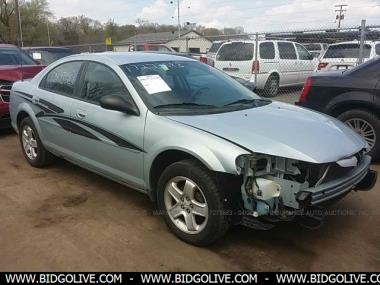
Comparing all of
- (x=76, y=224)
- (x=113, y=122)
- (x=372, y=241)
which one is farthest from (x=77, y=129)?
(x=372, y=241)

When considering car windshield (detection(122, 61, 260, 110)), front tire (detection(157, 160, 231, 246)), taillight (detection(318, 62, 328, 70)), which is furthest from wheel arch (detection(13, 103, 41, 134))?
taillight (detection(318, 62, 328, 70))

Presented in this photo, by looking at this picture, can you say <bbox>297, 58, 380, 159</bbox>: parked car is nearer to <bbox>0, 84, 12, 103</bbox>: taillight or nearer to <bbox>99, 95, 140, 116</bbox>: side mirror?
<bbox>99, 95, 140, 116</bbox>: side mirror

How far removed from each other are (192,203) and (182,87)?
4.25ft

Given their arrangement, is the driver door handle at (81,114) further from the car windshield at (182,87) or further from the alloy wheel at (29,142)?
the alloy wheel at (29,142)

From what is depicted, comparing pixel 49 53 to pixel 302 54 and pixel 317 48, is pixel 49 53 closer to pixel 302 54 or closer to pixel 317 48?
pixel 302 54

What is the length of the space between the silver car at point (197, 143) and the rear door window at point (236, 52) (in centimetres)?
757

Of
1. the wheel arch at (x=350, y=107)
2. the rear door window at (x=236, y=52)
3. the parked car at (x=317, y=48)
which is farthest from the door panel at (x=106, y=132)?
the parked car at (x=317, y=48)

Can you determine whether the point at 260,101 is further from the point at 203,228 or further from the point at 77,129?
the point at 77,129

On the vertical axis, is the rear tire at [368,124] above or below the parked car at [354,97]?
below

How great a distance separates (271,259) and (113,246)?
1.33 m

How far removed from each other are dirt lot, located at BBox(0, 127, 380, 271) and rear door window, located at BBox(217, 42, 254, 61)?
26.4 ft

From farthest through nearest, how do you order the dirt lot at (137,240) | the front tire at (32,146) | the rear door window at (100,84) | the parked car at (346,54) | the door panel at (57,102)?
the parked car at (346,54), the front tire at (32,146), the door panel at (57,102), the rear door window at (100,84), the dirt lot at (137,240)

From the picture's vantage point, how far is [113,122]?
13.7 feet

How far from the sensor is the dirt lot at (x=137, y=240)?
3.35m
